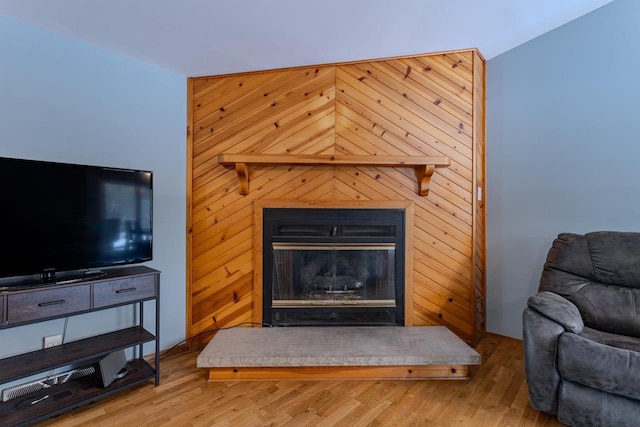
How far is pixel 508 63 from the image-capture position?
2828mm

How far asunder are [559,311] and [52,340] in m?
3.16

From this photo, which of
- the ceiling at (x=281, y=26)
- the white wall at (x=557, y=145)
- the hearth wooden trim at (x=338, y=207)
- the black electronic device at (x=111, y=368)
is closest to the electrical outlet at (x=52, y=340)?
the black electronic device at (x=111, y=368)

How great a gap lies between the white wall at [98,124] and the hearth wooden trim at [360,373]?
0.94 meters

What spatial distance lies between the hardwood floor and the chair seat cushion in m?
0.37

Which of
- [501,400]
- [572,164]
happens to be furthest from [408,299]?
[572,164]

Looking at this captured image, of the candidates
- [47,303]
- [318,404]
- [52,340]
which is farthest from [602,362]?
[52,340]

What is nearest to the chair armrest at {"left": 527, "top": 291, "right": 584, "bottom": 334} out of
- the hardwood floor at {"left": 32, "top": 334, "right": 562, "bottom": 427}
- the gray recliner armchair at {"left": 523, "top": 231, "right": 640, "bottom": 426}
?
the gray recliner armchair at {"left": 523, "top": 231, "right": 640, "bottom": 426}

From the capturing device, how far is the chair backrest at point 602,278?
1906mm

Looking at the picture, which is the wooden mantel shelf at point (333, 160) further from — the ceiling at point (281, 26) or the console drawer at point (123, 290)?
the console drawer at point (123, 290)

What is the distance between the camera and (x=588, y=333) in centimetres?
181

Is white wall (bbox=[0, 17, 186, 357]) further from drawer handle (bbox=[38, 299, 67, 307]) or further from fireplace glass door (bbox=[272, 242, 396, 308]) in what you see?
fireplace glass door (bbox=[272, 242, 396, 308])

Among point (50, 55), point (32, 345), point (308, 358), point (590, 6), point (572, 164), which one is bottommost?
point (308, 358)

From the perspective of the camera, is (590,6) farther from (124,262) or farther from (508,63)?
(124,262)

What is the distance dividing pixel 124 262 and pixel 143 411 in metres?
0.94
